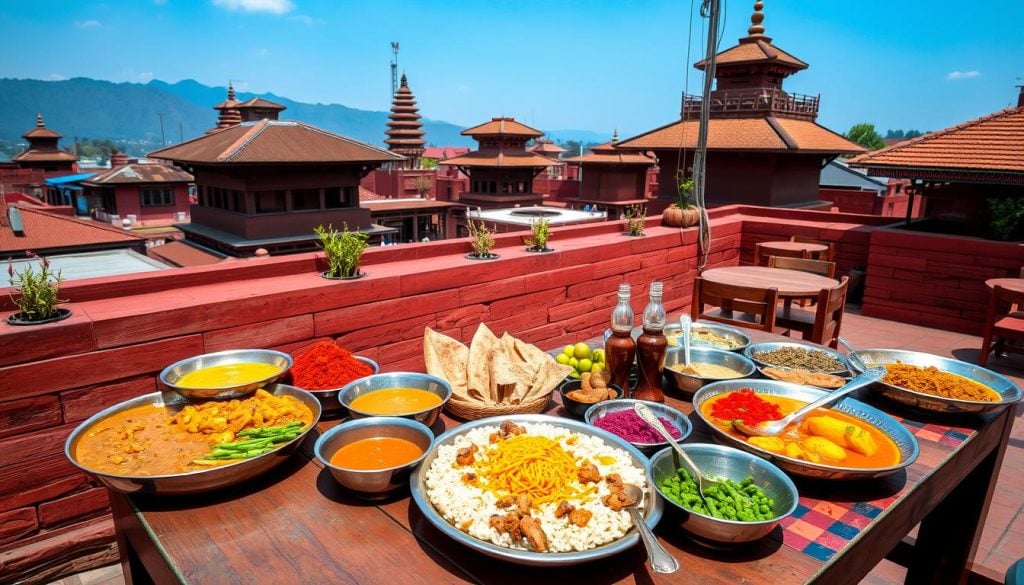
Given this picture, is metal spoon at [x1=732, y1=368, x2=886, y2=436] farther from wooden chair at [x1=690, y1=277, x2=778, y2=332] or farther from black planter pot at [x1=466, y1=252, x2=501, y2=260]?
black planter pot at [x1=466, y1=252, x2=501, y2=260]

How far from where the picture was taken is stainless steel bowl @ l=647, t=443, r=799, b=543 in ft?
5.05

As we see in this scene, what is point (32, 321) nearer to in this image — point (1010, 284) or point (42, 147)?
point (1010, 284)

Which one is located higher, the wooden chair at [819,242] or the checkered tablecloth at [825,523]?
the wooden chair at [819,242]

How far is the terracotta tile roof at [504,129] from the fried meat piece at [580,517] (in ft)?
93.3

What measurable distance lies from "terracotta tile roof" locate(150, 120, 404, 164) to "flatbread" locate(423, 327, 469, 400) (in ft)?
50.9

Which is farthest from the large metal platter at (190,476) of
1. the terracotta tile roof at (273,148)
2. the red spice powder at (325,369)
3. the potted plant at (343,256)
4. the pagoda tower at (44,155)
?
the pagoda tower at (44,155)

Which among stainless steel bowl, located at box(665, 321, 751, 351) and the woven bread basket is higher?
stainless steel bowl, located at box(665, 321, 751, 351)

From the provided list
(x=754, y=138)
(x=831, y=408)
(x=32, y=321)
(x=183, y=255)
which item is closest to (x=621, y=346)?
(x=831, y=408)

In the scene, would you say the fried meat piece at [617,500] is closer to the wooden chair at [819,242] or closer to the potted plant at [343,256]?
the potted plant at [343,256]

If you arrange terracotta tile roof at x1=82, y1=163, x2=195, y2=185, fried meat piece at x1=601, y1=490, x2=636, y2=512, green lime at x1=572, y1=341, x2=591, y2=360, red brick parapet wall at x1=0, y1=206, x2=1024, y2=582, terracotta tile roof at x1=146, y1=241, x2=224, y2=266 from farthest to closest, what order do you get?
terracotta tile roof at x1=82, y1=163, x2=195, y2=185 → terracotta tile roof at x1=146, y1=241, x2=224, y2=266 → green lime at x1=572, y1=341, x2=591, y2=360 → red brick parapet wall at x1=0, y1=206, x2=1024, y2=582 → fried meat piece at x1=601, y1=490, x2=636, y2=512

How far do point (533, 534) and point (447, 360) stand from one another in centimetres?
131

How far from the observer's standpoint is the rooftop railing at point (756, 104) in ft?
51.1

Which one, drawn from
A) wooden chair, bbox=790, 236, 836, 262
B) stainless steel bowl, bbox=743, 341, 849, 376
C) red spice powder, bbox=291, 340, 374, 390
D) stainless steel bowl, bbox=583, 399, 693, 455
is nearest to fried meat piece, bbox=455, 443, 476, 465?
stainless steel bowl, bbox=583, 399, 693, 455

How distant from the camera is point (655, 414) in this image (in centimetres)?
227
